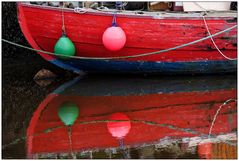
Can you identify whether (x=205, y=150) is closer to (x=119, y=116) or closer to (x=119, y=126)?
(x=119, y=126)

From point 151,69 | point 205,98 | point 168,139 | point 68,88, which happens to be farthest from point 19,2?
point 168,139

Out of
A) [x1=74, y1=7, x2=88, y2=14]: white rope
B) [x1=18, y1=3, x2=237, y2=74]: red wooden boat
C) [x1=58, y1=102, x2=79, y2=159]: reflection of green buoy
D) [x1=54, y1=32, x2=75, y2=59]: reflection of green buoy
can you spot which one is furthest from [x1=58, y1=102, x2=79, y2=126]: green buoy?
[x1=74, y1=7, x2=88, y2=14]: white rope

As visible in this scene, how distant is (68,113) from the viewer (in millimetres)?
7863

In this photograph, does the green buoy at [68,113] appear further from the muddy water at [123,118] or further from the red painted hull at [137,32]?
the red painted hull at [137,32]

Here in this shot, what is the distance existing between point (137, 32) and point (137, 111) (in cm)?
232

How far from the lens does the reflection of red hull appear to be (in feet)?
21.8

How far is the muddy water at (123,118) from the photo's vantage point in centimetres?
631

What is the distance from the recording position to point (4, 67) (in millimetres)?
11344

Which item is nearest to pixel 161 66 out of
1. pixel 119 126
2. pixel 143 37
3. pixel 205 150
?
pixel 143 37

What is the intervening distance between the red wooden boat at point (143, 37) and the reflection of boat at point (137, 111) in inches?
11.6

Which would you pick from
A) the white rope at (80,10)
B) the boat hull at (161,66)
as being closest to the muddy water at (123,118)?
the boat hull at (161,66)

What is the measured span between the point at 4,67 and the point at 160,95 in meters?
3.98

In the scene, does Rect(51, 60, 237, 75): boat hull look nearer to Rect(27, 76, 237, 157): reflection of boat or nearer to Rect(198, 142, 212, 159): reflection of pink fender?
Rect(27, 76, 237, 157): reflection of boat

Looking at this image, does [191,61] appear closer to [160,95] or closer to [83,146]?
[160,95]
